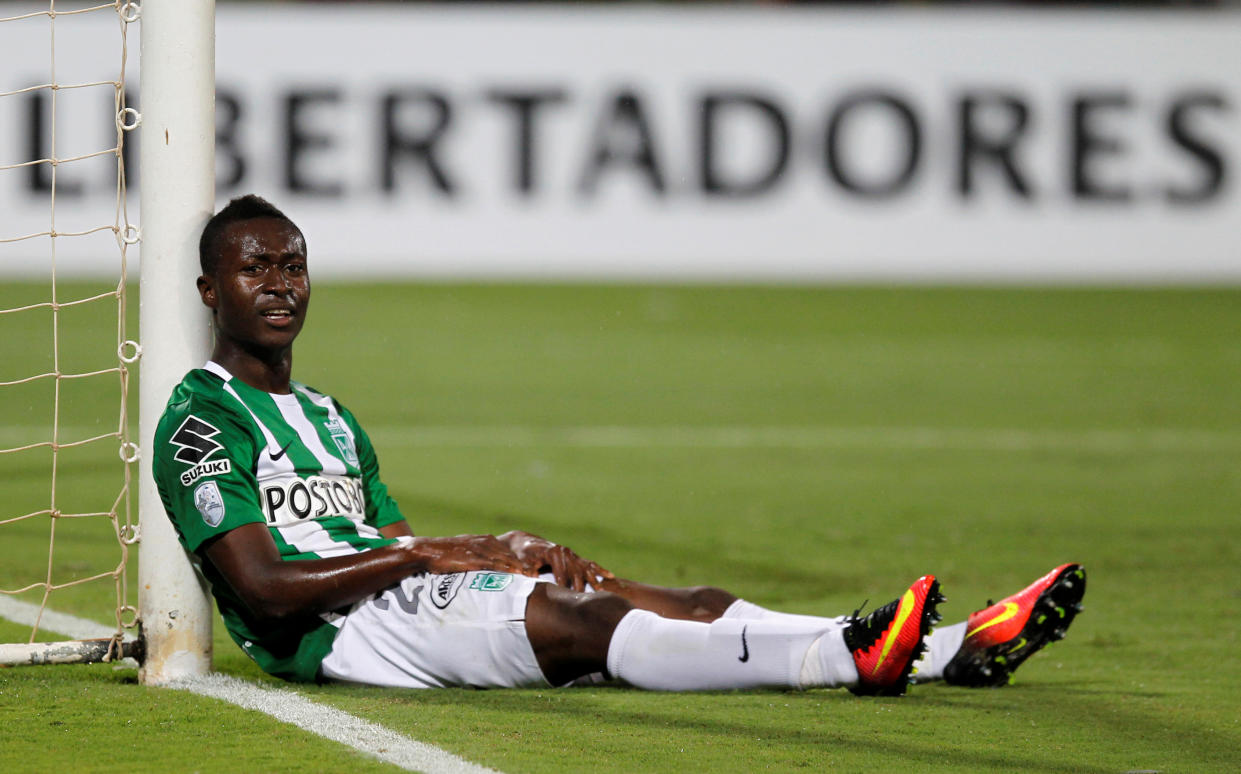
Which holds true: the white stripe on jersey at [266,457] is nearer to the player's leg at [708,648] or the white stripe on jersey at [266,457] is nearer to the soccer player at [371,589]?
the soccer player at [371,589]

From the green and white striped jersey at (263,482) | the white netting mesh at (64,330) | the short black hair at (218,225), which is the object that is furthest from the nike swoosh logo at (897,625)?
the white netting mesh at (64,330)

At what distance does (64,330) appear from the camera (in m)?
11.8

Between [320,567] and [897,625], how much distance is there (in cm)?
117

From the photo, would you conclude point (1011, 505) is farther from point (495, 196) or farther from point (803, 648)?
point (495, 196)

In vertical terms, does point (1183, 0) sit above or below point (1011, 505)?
above

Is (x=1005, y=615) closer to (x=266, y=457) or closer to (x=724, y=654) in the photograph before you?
(x=724, y=654)

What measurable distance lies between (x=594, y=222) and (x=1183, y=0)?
18.5 ft

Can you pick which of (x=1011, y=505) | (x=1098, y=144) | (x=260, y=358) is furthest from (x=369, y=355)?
(x=260, y=358)

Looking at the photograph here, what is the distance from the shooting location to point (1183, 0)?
1488 cm

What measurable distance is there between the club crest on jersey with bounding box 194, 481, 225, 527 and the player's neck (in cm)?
31

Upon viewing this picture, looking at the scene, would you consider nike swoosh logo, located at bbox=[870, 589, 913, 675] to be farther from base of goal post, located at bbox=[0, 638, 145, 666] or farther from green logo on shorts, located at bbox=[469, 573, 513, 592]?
base of goal post, located at bbox=[0, 638, 145, 666]

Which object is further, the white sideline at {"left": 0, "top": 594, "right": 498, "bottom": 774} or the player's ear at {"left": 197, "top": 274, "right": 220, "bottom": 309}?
the player's ear at {"left": 197, "top": 274, "right": 220, "bottom": 309}

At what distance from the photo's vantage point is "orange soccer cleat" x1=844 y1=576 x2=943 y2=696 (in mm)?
3314

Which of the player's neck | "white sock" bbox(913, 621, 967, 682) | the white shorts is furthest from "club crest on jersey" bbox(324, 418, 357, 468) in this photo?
"white sock" bbox(913, 621, 967, 682)
